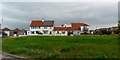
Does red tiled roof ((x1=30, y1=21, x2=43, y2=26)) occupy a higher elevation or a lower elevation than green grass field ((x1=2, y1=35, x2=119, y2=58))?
higher

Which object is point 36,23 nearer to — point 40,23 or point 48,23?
point 40,23

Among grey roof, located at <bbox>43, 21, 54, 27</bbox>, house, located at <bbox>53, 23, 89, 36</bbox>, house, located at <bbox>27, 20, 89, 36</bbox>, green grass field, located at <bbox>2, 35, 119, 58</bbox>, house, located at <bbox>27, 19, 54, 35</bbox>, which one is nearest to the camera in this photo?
green grass field, located at <bbox>2, 35, 119, 58</bbox>

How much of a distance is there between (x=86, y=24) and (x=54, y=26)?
12.0 metres

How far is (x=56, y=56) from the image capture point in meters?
16.9

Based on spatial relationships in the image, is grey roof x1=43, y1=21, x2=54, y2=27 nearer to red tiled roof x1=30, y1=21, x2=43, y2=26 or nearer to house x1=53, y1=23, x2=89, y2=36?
red tiled roof x1=30, y1=21, x2=43, y2=26

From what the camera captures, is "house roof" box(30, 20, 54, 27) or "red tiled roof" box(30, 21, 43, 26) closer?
"house roof" box(30, 20, 54, 27)

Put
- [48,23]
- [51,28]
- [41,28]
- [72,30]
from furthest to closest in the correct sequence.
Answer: [48,23] < [41,28] < [51,28] < [72,30]

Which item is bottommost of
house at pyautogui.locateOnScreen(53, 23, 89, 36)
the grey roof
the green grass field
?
the green grass field

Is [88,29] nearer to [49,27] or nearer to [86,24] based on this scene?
[86,24]

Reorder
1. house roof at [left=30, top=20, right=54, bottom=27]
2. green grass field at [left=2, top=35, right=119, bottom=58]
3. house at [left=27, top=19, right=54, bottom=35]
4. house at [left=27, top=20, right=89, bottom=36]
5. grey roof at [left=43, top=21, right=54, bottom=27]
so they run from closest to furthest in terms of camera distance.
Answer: green grass field at [left=2, top=35, right=119, bottom=58]
house at [left=27, top=20, right=89, bottom=36]
house at [left=27, top=19, right=54, bottom=35]
grey roof at [left=43, top=21, right=54, bottom=27]
house roof at [left=30, top=20, right=54, bottom=27]

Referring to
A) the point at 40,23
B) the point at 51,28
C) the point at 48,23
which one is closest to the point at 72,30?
the point at 51,28

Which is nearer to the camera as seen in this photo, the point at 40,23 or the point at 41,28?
the point at 41,28

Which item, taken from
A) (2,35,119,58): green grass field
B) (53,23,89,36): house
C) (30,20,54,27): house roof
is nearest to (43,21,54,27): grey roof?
(30,20,54,27): house roof

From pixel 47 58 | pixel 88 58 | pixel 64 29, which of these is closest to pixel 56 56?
pixel 47 58
